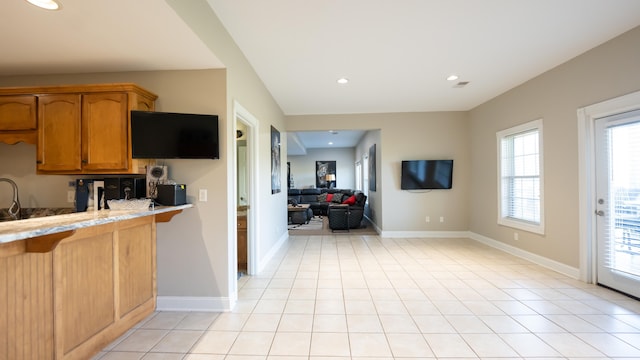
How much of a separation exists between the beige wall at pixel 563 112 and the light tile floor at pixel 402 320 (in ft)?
1.71

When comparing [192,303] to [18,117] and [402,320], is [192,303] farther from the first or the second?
[18,117]

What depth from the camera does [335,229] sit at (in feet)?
22.7

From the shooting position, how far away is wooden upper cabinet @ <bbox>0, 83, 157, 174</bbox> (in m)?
2.48

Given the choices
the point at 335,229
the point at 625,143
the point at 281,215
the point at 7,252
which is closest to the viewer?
the point at 7,252

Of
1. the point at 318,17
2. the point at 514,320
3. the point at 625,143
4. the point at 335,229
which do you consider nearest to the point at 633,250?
the point at 625,143

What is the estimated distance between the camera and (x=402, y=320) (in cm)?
249

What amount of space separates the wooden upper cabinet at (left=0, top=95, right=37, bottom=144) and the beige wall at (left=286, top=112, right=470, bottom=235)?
13.6 feet

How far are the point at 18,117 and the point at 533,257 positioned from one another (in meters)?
6.35

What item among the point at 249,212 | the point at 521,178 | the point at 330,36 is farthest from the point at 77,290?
the point at 521,178

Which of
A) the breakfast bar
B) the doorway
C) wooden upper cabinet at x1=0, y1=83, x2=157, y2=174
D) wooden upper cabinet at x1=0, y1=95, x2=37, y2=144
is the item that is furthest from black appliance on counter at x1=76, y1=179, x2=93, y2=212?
the doorway

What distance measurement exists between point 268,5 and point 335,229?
5.38 meters

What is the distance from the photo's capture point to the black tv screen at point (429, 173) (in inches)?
230

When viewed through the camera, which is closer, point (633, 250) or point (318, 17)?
point (318, 17)

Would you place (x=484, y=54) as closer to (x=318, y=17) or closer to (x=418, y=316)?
(x=318, y=17)
